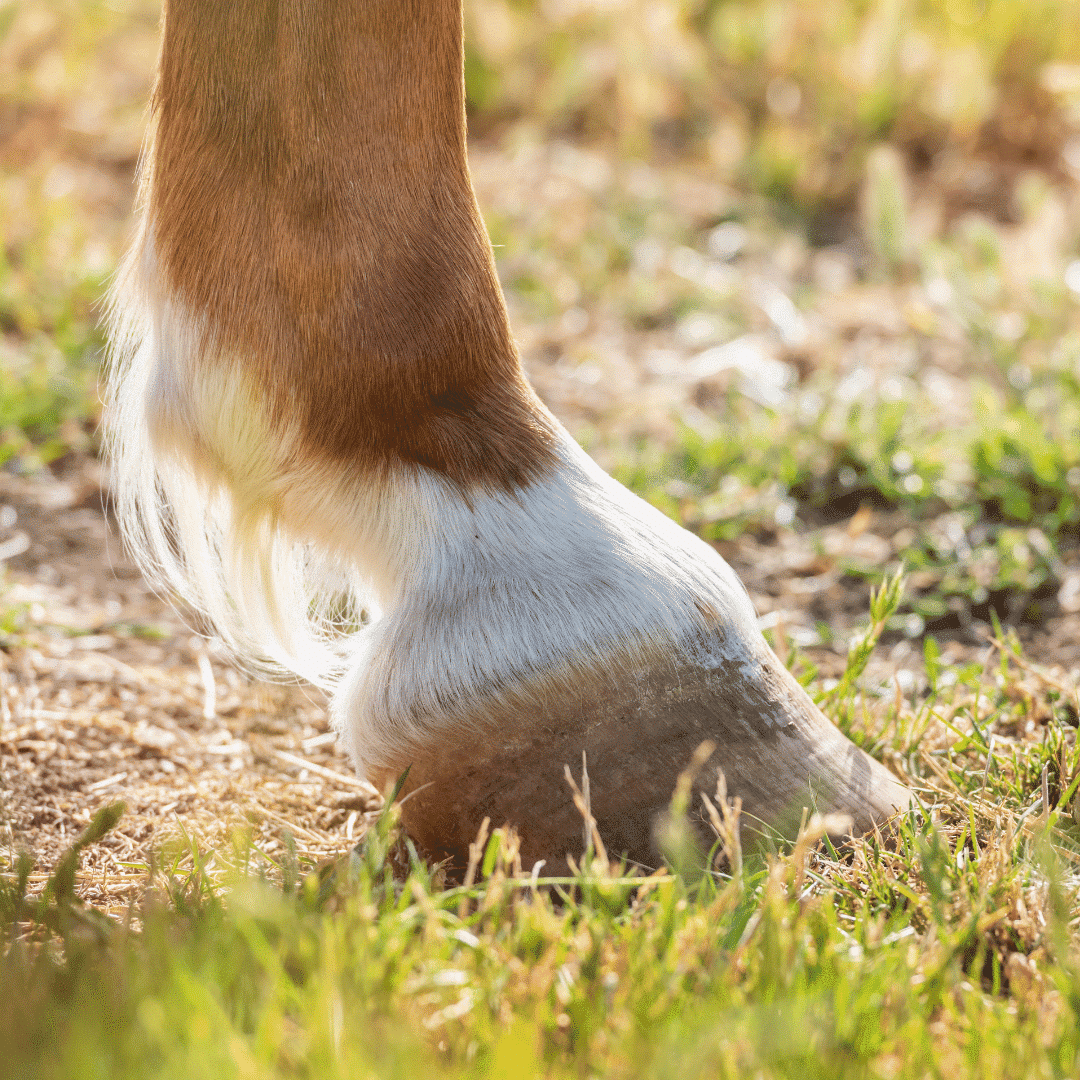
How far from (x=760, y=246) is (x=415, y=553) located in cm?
348

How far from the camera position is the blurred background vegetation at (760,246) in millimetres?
2879

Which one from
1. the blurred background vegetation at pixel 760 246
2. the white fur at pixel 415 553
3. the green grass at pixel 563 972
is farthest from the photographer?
the blurred background vegetation at pixel 760 246

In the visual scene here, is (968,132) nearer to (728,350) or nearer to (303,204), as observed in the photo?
(728,350)

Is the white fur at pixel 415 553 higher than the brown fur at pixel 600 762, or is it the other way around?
the white fur at pixel 415 553

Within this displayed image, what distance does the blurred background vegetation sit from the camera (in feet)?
9.45

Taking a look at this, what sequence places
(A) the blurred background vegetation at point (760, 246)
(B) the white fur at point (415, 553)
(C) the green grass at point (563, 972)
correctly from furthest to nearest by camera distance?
(A) the blurred background vegetation at point (760, 246), (B) the white fur at point (415, 553), (C) the green grass at point (563, 972)

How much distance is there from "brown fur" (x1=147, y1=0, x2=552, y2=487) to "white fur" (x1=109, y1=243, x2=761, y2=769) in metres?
0.05

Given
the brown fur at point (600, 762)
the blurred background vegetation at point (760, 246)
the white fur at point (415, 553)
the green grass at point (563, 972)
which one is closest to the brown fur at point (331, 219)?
the white fur at point (415, 553)

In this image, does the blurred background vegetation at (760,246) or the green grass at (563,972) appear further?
the blurred background vegetation at (760,246)

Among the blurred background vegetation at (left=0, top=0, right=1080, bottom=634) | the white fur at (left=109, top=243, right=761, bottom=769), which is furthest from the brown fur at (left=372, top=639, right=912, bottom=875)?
the blurred background vegetation at (left=0, top=0, right=1080, bottom=634)

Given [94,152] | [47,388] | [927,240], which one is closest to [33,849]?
[47,388]

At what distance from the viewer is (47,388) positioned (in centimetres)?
308

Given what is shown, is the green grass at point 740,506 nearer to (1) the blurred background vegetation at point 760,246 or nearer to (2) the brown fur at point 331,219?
(1) the blurred background vegetation at point 760,246

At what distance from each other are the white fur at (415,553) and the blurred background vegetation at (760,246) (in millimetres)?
1216
